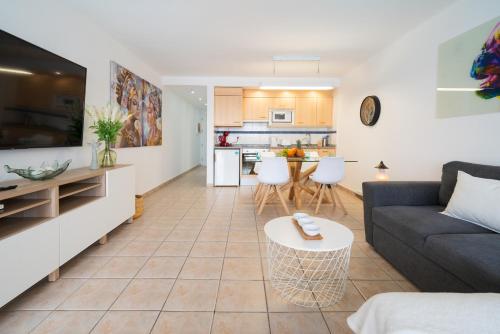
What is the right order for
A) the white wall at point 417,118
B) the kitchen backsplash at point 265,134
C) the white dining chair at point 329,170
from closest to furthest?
→ the white wall at point 417,118 → the white dining chair at point 329,170 → the kitchen backsplash at point 265,134

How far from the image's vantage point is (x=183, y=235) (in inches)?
112

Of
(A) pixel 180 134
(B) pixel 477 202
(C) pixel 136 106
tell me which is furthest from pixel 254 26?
(A) pixel 180 134

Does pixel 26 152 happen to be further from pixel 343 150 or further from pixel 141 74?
pixel 343 150

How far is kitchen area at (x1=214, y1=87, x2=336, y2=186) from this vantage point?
5.88 m

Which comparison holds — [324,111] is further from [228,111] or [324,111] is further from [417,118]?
[417,118]

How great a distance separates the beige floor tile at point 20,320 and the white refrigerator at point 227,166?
14.6 feet

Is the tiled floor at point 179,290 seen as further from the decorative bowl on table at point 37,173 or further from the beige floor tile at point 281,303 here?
the decorative bowl on table at point 37,173

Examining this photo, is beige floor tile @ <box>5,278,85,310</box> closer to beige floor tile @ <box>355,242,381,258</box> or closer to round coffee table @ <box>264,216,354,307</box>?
round coffee table @ <box>264,216,354,307</box>

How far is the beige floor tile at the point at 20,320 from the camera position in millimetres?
1409

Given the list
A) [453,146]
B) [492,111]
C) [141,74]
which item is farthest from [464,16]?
[141,74]

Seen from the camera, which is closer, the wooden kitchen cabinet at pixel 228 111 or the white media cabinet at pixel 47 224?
the white media cabinet at pixel 47 224

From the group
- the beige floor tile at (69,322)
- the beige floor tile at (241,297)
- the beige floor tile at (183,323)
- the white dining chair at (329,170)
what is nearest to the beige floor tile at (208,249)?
the beige floor tile at (241,297)

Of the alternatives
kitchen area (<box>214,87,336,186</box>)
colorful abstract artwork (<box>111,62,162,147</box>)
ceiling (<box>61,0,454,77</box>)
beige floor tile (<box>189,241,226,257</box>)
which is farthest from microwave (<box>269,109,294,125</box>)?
beige floor tile (<box>189,241,226,257</box>)

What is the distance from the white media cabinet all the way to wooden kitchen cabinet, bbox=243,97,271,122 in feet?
A: 12.9
